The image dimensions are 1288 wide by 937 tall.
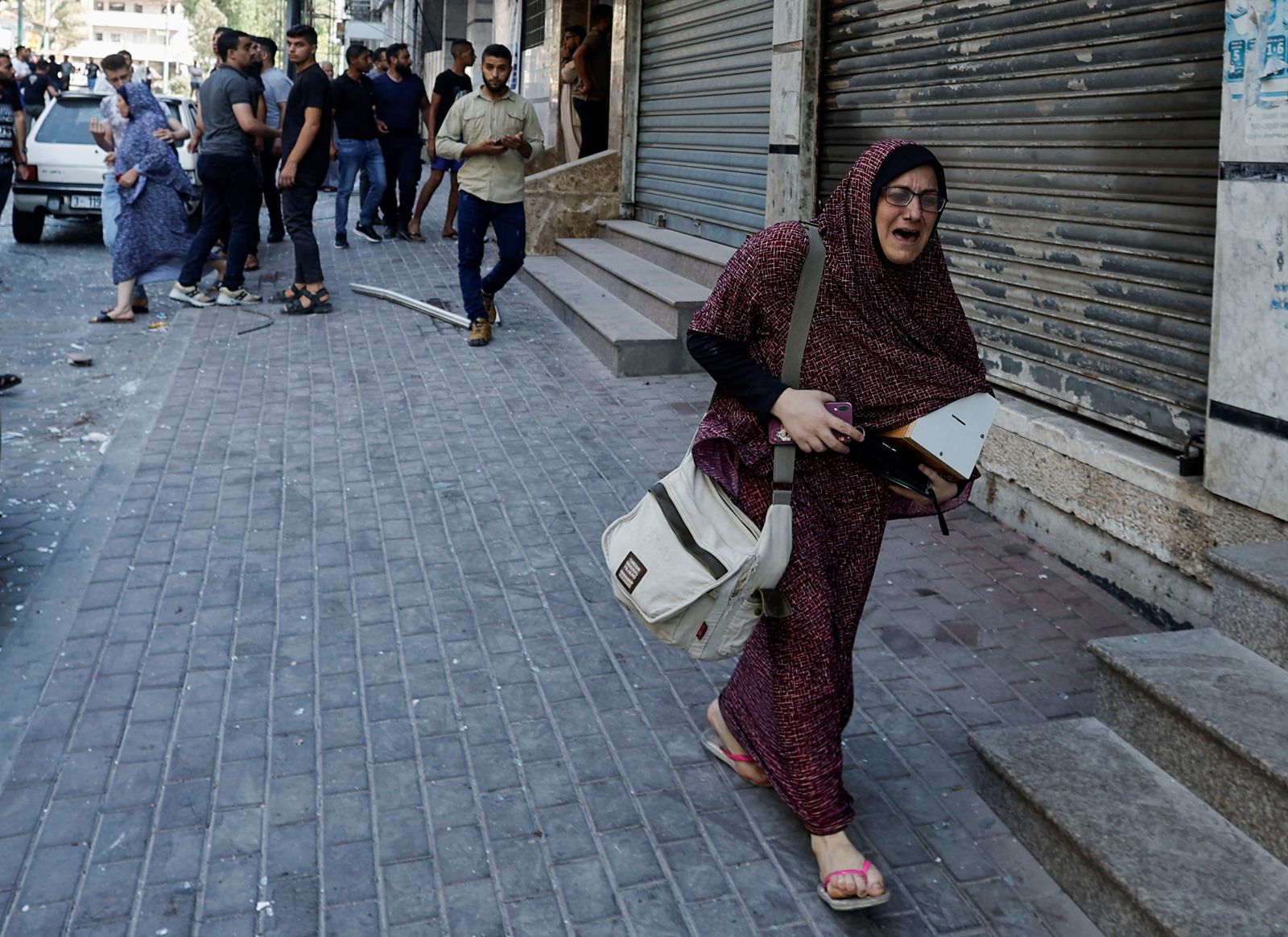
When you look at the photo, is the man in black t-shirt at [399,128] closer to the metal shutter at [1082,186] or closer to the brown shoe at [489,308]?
the brown shoe at [489,308]

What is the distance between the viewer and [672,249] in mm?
10234

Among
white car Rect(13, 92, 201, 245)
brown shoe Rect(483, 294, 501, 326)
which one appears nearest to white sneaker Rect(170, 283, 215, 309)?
brown shoe Rect(483, 294, 501, 326)

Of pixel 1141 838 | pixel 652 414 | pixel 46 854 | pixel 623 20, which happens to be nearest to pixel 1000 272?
pixel 652 414

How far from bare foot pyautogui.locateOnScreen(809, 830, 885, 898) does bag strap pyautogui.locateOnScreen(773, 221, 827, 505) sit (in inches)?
32.9

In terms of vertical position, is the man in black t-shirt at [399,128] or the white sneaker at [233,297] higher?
the man in black t-shirt at [399,128]

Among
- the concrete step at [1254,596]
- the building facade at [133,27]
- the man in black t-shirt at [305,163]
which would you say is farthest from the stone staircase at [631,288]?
the building facade at [133,27]

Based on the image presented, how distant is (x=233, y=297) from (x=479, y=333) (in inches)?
106

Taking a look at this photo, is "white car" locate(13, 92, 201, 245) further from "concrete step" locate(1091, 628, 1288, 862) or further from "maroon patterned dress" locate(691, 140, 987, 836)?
"concrete step" locate(1091, 628, 1288, 862)

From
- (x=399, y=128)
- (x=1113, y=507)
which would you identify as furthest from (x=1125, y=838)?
(x=399, y=128)

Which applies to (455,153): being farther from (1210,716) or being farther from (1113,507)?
(1210,716)

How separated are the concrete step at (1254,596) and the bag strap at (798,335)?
1.44 m

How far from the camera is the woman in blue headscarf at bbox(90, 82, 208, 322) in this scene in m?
9.54

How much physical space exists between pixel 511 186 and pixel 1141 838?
23.3 feet

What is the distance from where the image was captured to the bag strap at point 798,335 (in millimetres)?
3008
